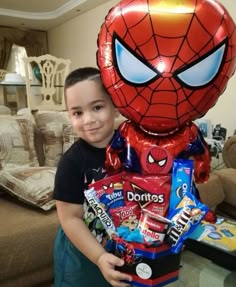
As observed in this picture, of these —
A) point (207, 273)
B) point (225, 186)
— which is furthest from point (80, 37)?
point (207, 273)

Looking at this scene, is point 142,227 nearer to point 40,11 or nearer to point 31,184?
point 31,184

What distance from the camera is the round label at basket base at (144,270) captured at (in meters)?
0.35

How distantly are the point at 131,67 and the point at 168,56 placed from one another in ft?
0.14

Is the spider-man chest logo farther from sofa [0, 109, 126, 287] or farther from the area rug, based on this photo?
the area rug

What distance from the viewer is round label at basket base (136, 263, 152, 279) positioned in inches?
14.0

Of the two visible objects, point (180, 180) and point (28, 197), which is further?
point (28, 197)

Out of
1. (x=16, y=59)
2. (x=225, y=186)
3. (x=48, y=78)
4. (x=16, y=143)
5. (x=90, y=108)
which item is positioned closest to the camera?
(x=90, y=108)

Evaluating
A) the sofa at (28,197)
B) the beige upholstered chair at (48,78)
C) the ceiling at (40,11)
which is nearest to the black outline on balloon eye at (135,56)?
the sofa at (28,197)

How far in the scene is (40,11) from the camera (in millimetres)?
4598

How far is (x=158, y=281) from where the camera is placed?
36 cm

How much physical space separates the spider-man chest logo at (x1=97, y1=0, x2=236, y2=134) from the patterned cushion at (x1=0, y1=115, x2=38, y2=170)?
122 cm

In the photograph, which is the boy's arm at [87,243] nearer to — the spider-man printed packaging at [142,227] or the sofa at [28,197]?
the spider-man printed packaging at [142,227]

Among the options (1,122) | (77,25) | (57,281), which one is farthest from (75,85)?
(77,25)

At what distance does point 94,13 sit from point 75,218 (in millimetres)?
4107
